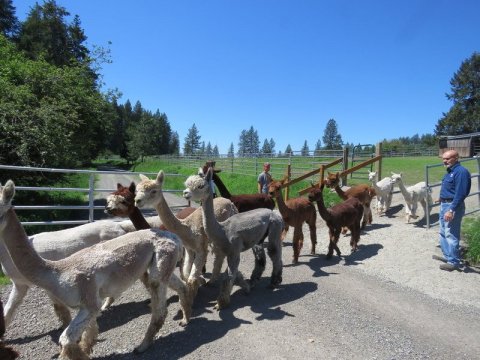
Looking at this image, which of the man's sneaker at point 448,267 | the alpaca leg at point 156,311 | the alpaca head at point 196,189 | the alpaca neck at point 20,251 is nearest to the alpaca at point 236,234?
the alpaca head at point 196,189

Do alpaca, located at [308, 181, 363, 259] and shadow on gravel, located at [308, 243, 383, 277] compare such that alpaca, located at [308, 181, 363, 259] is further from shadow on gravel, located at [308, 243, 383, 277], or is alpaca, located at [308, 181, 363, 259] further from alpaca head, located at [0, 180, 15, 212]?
alpaca head, located at [0, 180, 15, 212]

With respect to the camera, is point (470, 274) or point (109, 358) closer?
point (109, 358)

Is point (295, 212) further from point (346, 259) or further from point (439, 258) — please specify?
point (439, 258)

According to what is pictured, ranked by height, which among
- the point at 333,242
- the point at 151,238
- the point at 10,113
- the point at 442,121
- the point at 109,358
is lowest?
the point at 109,358

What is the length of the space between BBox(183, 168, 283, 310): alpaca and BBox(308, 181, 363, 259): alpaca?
1787 millimetres

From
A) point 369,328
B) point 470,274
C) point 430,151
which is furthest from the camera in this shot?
point 430,151

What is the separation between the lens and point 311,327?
4449 millimetres

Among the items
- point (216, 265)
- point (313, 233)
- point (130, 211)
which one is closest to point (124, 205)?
point (130, 211)

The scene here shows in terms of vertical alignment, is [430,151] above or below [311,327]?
above

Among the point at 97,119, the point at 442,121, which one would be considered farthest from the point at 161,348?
the point at 442,121

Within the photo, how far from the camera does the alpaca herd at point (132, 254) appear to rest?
11.1 feet

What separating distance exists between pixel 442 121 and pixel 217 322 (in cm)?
7005

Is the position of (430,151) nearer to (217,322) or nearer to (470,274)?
(470,274)

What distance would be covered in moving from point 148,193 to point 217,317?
2025 millimetres
